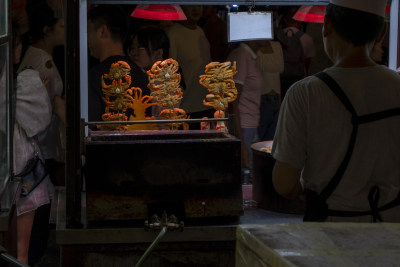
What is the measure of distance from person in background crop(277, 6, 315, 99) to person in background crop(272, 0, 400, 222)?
11.8 ft

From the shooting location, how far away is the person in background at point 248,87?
5047 millimetres

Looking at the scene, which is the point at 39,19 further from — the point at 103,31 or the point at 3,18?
the point at 3,18

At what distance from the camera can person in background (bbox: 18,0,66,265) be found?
4465 mm

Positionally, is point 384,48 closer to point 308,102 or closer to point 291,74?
point 291,74

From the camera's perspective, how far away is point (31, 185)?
3.62 metres

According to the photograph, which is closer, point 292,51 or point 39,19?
point 39,19

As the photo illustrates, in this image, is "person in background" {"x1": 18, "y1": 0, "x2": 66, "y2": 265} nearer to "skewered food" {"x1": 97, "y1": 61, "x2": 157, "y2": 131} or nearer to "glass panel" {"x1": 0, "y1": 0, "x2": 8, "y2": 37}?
"skewered food" {"x1": 97, "y1": 61, "x2": 157, "y2": 131}

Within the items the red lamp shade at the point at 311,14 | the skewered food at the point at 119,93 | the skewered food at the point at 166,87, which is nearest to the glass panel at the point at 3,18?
the skewered food at the point at 119,93

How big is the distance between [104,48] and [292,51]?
183cm

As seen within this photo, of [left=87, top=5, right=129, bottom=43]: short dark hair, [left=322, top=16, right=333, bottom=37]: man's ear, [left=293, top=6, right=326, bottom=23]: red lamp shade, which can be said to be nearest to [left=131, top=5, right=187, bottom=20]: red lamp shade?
[left=87, top=5, right=129, bottom=43]: short dark hair

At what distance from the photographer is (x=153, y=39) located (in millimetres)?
4695

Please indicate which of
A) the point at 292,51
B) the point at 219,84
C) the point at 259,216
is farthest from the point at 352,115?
the point at 292,51

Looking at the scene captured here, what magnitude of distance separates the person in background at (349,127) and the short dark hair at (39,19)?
3266 mm

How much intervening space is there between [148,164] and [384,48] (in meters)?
3.04
